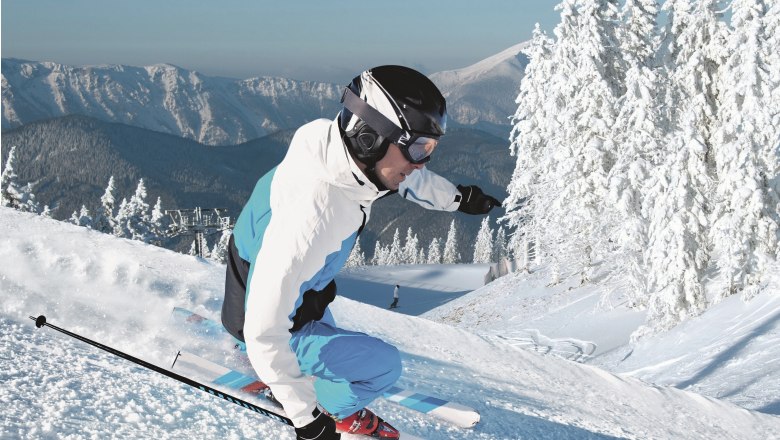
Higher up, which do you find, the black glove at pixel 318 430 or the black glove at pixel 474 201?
the black glove at pixel 474 201

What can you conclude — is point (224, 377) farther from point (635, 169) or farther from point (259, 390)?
point (635, 169)

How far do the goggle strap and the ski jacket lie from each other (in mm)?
143

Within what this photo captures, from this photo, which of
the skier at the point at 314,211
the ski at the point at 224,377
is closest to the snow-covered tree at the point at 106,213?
the ski at the point at 224,377

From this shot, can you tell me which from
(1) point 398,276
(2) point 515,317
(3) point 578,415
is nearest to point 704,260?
(2) point 515,317

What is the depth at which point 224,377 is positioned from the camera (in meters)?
4.77

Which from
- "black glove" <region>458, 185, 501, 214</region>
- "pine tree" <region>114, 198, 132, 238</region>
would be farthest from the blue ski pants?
"pine tree" <region>114, 198, 132, 238</region>

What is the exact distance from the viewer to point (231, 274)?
3.62 meters

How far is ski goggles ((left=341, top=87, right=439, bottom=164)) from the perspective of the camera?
3141 millimetres

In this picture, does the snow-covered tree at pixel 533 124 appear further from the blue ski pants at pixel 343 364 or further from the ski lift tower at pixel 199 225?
the blue ski pants at pixel 343 364

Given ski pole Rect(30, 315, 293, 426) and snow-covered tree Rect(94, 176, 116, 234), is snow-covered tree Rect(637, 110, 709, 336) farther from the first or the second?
snow-covered tree Rect(94, 176, 116, 234)

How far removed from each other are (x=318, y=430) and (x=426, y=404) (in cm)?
207

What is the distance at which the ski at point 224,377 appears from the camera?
4.67 meters

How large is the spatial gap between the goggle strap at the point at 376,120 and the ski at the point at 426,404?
262 cm

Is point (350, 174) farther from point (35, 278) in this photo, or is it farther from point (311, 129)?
point (35, 278)
